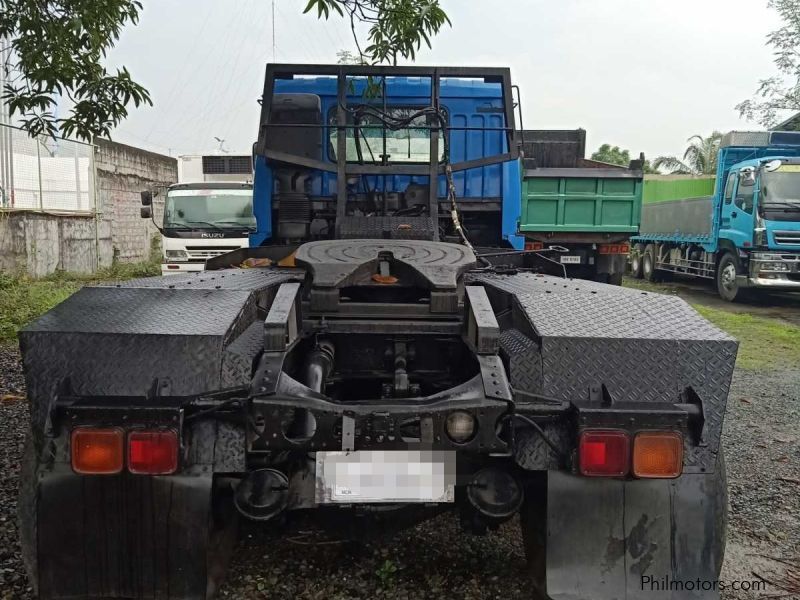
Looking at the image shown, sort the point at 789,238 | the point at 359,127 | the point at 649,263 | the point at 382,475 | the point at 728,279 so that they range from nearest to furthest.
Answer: the point at 382,475 < the point at 359,127 < the point at 789,238 < the point at 728,279 < the point at 649,263

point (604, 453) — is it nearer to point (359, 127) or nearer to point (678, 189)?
point (359, 127)

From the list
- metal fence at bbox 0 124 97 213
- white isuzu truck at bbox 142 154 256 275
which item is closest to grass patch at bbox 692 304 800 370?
white isuzu truck at bbox 142 154 256 275

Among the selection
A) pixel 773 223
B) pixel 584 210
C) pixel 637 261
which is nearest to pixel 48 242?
pixel 584 210

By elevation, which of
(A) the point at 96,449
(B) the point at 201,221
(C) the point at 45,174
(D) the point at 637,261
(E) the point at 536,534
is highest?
(C) the point at 45,174

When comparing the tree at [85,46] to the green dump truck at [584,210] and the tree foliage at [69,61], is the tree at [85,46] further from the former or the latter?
the green dump truck at [584,210]

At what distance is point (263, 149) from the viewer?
4426mm

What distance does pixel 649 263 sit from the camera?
62.0 feet

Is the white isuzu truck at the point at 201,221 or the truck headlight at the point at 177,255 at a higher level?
the white isuzu truck at the point at 201,221

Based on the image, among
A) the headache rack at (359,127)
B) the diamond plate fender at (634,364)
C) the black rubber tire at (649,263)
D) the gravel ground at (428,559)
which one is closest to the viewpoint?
the diamond plate fender at (634,364)

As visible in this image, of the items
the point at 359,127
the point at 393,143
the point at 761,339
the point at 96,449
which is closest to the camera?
the point at 96,449

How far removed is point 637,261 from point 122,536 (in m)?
19.1

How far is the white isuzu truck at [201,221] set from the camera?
13.0 metres

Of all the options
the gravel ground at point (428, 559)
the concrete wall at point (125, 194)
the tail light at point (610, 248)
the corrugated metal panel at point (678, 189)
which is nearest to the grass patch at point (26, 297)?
the gravel ground at point (428, 559)

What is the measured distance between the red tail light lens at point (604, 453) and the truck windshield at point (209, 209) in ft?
38.1
